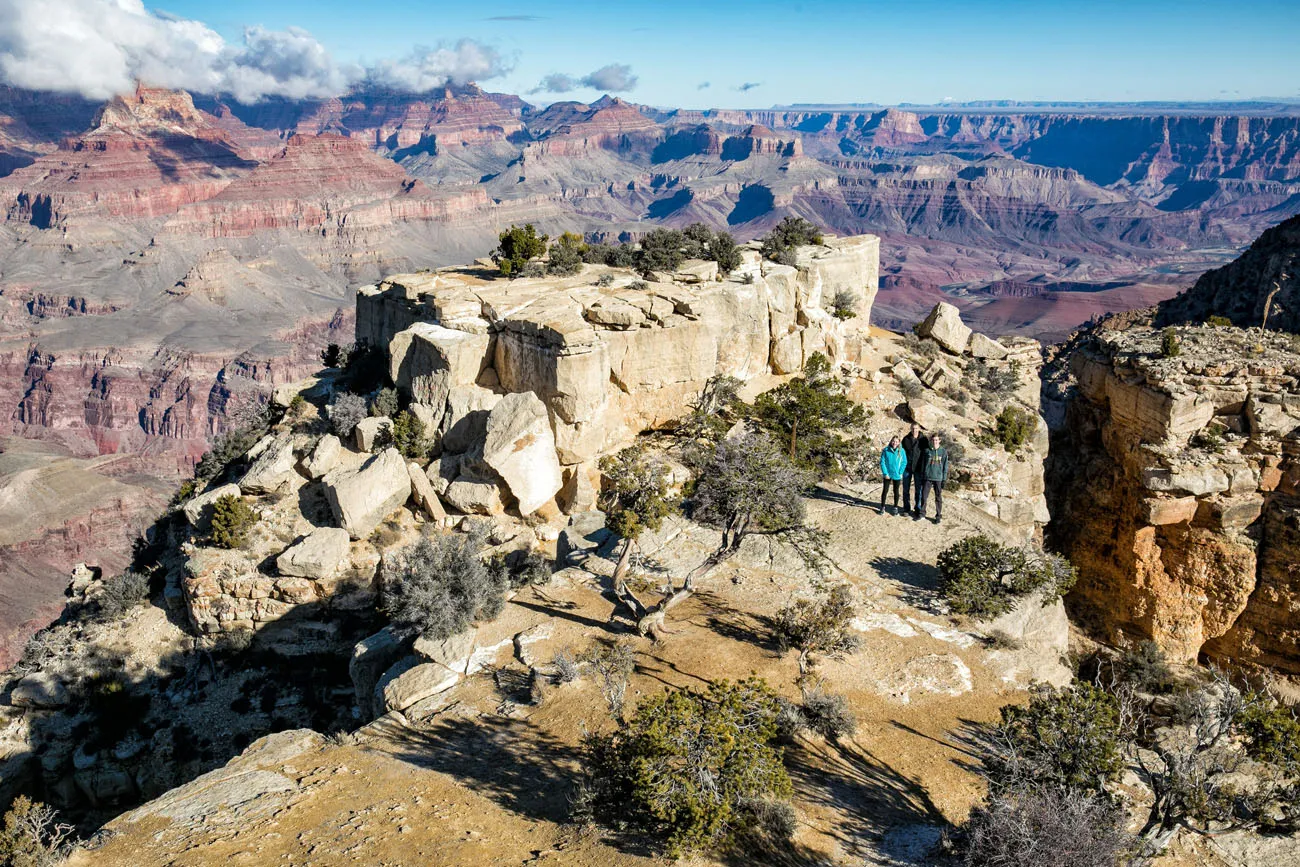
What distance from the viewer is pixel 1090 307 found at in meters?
153

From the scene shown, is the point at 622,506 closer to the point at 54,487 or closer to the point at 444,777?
the point at 444,777

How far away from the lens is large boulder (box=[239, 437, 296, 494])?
20.9m

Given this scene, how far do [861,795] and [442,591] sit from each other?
793cm

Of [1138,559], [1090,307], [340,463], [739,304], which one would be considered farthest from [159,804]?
[1090,307]

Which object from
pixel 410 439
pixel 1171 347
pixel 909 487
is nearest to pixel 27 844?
pixel 410 439

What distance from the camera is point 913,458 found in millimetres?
16078

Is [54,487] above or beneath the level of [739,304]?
beneath

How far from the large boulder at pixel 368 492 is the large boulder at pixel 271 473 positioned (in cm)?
214

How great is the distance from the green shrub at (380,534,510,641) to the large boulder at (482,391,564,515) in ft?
13.5

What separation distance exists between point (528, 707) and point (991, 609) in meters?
8.15

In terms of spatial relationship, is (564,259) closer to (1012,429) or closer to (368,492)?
(368,492)

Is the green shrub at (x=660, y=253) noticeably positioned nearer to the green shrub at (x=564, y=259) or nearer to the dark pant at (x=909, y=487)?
the green shrub at (x=564, y=259)

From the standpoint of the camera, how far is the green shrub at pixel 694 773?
7348 mm

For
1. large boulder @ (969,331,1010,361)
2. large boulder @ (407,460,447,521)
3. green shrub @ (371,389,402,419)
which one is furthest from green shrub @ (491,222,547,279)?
large boulder @ (969,331,1010,361)
